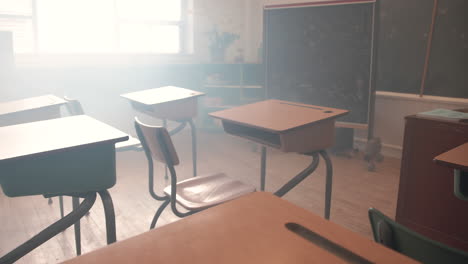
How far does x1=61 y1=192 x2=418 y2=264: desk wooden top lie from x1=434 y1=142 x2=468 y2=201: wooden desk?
25.8 inches

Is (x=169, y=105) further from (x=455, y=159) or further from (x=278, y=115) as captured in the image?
(x=455, y=159)

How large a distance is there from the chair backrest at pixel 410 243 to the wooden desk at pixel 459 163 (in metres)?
0.59

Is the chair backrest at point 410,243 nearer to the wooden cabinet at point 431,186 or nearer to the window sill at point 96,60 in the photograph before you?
the wooden cabinet at point 431,186

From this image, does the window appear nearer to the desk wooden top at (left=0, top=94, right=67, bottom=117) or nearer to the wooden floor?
the wooden floor

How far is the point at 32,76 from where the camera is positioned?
423cm

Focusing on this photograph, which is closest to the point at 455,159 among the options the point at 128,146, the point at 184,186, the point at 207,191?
the point at 207,191

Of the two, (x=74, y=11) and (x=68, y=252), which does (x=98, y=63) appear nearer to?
(x=74, y=11)

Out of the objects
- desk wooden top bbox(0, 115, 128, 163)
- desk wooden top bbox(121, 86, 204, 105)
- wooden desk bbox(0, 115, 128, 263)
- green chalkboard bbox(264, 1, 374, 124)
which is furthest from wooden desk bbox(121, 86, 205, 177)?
green chalkboard bbox(264, 1, 374, 124)

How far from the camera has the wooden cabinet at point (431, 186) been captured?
7.16ft

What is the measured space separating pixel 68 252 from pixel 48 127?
2.89 ft

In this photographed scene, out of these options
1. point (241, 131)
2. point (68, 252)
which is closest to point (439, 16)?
point (241, 131)

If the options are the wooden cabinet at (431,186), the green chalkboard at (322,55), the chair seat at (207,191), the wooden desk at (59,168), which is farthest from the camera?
the green chalkboard at (322,55)

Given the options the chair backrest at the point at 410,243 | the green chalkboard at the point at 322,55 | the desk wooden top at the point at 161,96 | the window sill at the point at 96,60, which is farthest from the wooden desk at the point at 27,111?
the green chalkboard at the point at 322,55

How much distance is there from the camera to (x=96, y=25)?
4.80m
